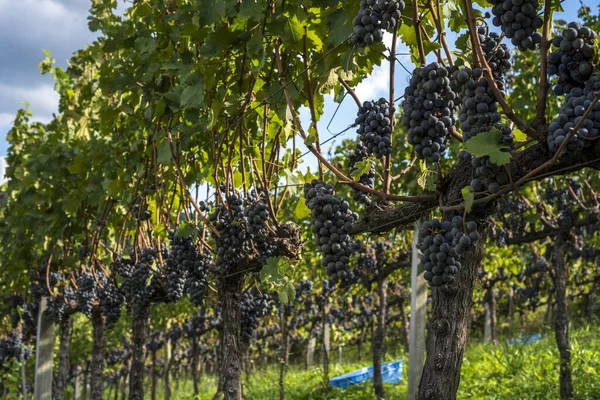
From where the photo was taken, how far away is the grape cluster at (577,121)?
1.74m

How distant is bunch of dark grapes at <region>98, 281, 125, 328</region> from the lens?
19.5 ft

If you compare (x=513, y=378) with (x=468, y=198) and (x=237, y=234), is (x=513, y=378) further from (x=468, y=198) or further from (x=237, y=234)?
(x=468, y=198)

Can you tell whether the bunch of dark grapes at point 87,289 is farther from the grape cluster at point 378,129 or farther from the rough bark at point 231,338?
the grape cluster at point 378,129

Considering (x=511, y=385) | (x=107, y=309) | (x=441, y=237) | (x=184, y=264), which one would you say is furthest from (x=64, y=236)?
(x=511, y=385)

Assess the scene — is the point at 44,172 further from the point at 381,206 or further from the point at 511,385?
the point at 511,385

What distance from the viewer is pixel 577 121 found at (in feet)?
5.73

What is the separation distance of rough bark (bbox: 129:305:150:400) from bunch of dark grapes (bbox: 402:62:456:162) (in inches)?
183

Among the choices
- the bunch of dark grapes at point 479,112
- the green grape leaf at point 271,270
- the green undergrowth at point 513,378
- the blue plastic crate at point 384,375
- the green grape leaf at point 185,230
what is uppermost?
the bunch of dark grapes at point 479,112

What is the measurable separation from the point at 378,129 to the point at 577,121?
89cm

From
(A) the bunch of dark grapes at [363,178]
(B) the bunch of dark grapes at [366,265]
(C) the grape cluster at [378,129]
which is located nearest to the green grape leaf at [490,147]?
(C) the grape cluster at [378,129]

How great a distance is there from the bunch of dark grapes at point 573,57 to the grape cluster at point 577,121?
5 centimetres

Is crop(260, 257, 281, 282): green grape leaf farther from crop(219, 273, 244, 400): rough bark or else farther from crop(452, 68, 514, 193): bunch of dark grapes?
crop(452, 68, 514, 193): bunch of dark grapes

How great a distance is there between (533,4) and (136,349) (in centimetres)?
527

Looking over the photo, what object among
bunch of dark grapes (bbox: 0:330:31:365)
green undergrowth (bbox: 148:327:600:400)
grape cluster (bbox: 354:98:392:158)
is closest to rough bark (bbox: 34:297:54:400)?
green undergrowth (bbox: 148:327:600:400)
